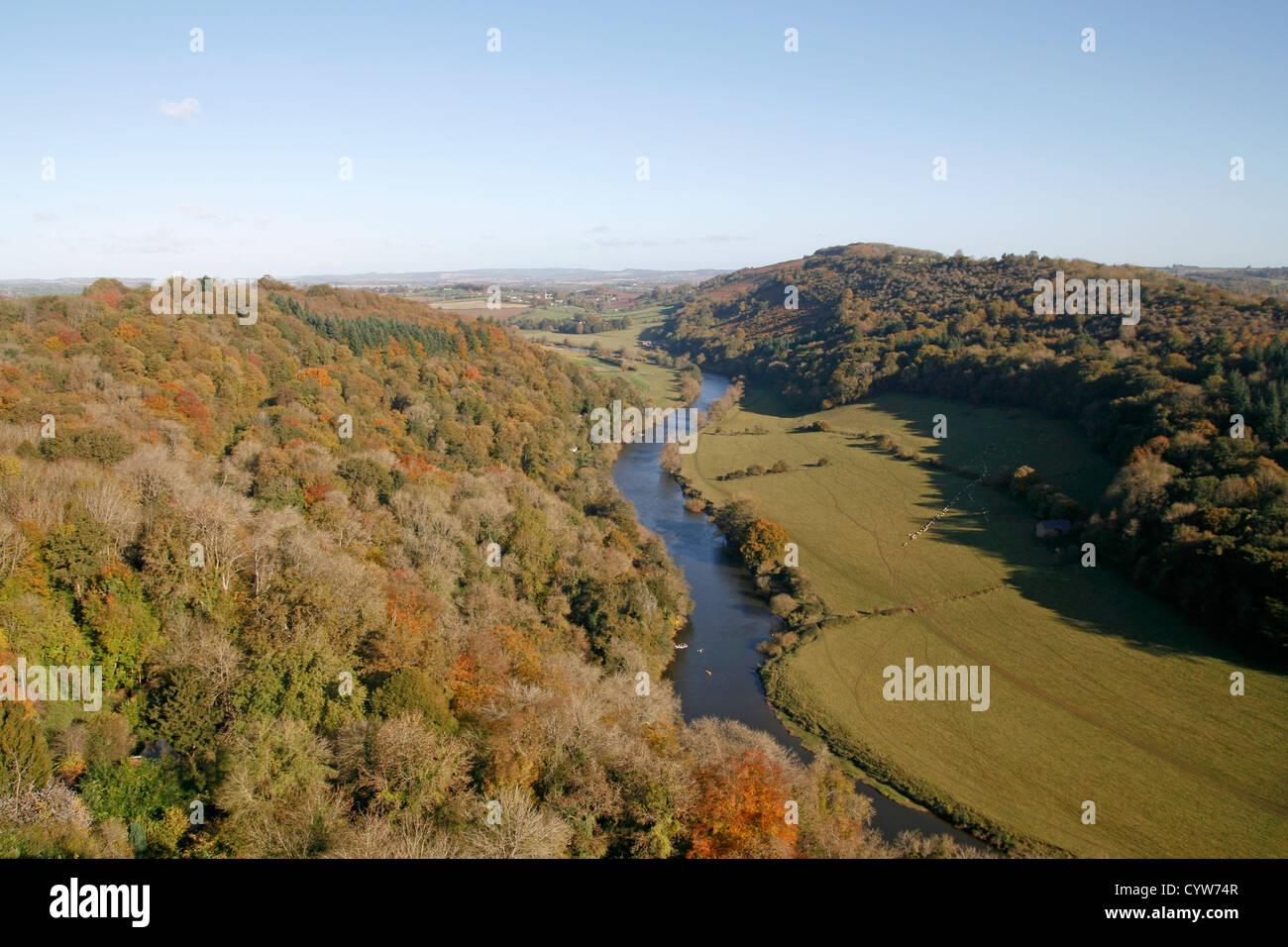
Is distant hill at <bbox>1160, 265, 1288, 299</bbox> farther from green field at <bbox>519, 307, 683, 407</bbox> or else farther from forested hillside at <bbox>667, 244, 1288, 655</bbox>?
green field at <bbox>519, 307, 683, 407</bbox>

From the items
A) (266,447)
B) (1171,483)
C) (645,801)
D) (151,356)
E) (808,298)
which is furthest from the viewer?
(808,298)

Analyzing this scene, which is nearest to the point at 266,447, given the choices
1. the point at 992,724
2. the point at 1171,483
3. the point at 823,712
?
the point at 823,712

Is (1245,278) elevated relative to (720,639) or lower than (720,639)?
elevated

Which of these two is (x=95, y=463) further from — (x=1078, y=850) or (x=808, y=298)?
(x=808, y=298)

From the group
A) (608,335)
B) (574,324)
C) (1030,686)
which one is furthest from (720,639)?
(574,324)

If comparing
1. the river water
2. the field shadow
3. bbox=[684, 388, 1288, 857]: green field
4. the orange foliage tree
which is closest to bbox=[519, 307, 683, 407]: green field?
the river water

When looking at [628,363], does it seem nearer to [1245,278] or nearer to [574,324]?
[574,324]
